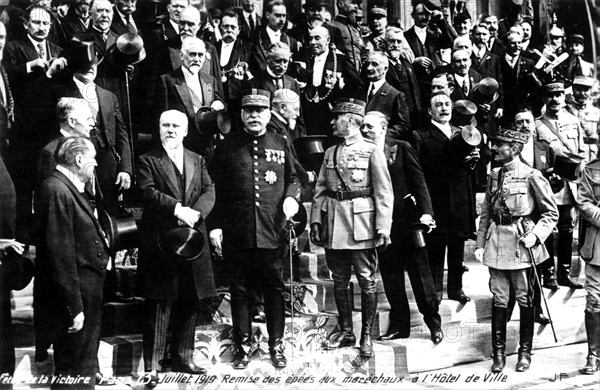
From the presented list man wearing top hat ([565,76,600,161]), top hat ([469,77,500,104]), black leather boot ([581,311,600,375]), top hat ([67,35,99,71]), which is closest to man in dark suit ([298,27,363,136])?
top hat ([469,77,500,104])

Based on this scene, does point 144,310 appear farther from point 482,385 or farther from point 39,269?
point 482,385

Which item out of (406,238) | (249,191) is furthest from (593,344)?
(249,191)

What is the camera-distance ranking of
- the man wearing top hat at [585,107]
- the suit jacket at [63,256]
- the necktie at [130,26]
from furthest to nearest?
the man wearing top hat at [585,107] < the necktie at [130,26] < the suit jacket at [63,256]

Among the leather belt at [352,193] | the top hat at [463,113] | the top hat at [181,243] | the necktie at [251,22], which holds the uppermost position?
the necktie at [251,22]

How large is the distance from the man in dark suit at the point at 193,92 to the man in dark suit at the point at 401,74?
5.04ft

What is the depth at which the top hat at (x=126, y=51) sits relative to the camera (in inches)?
247

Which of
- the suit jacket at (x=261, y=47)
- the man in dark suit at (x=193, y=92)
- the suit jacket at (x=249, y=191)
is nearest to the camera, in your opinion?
the suit jacket at (x=249, y=191)

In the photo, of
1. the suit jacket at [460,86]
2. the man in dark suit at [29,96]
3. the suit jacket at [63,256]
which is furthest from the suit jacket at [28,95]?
the suit jacket at [460,86]

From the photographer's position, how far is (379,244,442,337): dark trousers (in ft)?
21.9

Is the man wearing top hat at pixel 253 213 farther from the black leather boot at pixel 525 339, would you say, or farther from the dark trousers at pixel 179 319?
the black leather boot at pixel 525 339

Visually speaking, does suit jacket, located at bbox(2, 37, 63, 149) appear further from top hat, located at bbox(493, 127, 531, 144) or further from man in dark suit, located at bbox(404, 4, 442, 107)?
top hat, located at bbox(493, 127, 531, 144)

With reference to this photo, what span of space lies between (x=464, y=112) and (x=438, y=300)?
158 centimetres

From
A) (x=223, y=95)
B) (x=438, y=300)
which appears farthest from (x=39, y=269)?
(x=438, y=300)

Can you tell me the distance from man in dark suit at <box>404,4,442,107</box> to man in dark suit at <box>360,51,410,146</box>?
398mm
